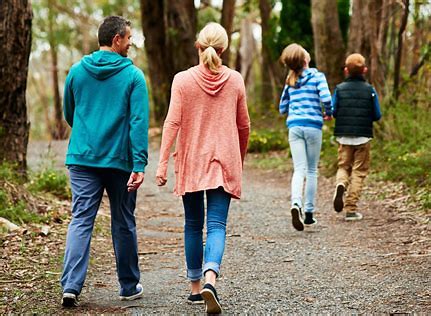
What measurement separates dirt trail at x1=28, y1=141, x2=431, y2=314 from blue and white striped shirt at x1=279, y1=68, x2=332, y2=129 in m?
1.21

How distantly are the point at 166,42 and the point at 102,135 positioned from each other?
57.7 feet

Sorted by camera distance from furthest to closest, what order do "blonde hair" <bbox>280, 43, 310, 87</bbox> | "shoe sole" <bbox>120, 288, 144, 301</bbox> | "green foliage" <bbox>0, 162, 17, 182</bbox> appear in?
"green foliage" <bbox>0, 162, 17, 182</bbox>
"blonde hair" <bbox>280, 43, 310, 87</bbox>
"shoe sole" <bbox>120, 288, 144, 301</bbox>

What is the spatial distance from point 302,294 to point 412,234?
290cm

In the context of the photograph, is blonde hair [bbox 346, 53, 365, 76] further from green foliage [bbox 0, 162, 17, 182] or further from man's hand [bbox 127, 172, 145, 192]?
man's hand [bbox 127, 172, 145, 192]

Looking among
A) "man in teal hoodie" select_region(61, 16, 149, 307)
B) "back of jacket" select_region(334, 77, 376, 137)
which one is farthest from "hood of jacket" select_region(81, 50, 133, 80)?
"back of jacket" select_region(334, 77, 376, 137)

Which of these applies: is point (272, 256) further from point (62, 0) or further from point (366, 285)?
point (62, 0)

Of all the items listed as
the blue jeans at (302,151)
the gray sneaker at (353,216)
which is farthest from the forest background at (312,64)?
the blue jeans at (302,151)

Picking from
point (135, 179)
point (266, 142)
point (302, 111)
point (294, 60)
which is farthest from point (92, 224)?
point (266, 142)

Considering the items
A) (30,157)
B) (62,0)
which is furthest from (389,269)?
(62,0)

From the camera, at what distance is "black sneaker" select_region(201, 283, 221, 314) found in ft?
16.5

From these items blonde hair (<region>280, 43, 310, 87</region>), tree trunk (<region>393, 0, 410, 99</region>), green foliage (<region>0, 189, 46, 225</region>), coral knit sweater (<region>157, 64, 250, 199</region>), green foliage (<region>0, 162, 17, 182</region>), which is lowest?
green foliage (<region>0, 189, 46, 225</region>)

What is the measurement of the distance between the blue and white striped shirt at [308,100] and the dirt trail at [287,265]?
1.21 metres

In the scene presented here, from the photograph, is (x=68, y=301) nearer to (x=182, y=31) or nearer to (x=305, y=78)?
(x=305, y=78)

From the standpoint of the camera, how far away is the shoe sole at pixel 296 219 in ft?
28.1
